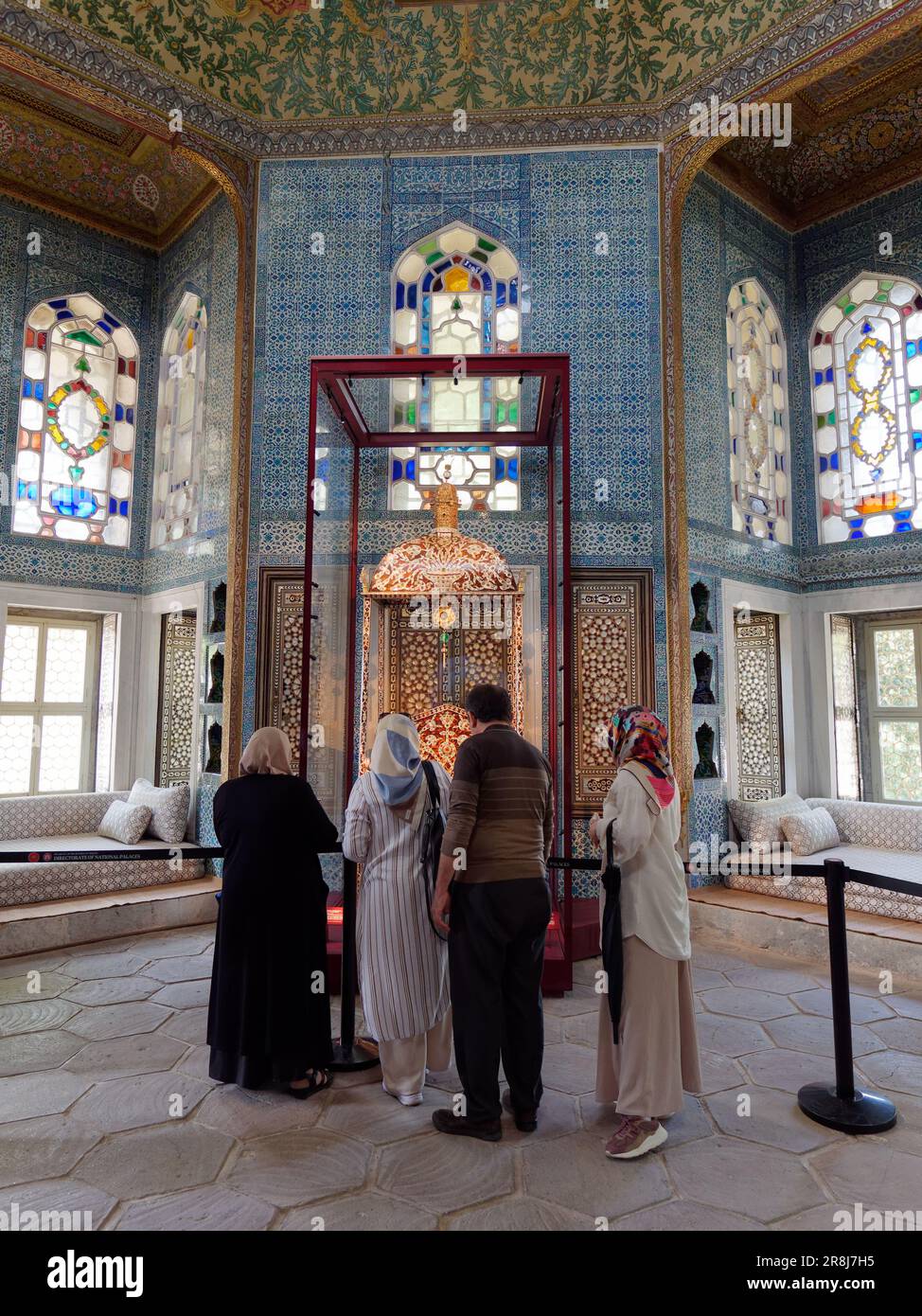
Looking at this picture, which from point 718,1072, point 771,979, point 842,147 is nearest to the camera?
point 718,1072

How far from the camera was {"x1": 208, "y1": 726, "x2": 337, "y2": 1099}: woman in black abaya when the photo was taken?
2904 mm

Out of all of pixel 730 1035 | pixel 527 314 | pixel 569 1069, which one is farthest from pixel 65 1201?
pixel 527 314

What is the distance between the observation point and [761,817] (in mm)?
5438

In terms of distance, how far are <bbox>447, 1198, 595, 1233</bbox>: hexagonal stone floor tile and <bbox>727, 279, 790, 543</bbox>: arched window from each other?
4974 mm

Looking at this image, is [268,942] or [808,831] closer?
[268,942]

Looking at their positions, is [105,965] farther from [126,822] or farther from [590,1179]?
[590,1179]

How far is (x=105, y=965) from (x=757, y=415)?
6.25 m

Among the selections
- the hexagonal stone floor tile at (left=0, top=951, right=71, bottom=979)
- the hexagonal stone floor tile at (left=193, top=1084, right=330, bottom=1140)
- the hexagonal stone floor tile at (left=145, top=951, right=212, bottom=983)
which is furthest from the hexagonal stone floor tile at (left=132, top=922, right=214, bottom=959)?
the hexagonal stone floor tile at (left=193, top=1084, right=330, bottom=1140)

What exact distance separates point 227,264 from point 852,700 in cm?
611

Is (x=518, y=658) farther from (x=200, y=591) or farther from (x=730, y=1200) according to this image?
(x=730, y=1200)

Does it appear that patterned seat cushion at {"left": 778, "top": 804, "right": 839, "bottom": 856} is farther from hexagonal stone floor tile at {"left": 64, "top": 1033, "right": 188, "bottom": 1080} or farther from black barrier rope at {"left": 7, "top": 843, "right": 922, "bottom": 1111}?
hexagonal stone floor tile at {"left": 64, "top": 1033, "right": 188, "bottom": 1080}

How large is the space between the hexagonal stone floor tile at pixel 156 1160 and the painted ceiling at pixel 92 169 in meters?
6.66
